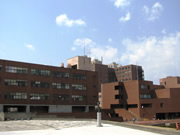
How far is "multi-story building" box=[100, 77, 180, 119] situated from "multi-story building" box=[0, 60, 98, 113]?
438 inches

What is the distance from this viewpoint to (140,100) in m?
85.8

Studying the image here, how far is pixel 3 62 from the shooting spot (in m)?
65.4

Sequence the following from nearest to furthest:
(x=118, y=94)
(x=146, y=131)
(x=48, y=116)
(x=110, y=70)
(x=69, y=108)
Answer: (x=146, y=131)
(x=48, y=116)
(x=69, y=108)
(x=118, y=94)
(x=110, y=70)

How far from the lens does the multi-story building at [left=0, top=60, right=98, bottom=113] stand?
217 ft

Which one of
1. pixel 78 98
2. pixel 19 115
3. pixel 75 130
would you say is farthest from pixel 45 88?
pixel 75 130

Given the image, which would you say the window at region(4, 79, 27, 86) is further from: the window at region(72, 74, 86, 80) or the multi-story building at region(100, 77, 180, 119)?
the multi-story building at region(100, 77, 180, 119)

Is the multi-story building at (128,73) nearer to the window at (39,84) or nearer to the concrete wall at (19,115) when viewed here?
the window at (39,84)

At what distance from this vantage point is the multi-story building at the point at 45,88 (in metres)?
66.0

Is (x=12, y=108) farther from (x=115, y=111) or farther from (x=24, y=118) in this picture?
(x=115, y=111)

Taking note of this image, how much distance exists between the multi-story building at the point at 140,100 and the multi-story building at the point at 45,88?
11.1m

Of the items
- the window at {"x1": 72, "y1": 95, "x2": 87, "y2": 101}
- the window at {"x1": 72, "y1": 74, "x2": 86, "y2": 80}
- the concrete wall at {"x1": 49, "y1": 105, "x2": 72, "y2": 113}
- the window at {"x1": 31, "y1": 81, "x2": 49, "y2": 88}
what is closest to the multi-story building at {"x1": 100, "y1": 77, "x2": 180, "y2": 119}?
the window at {"x1": 72, "y1": 95, "x2": 87, "y2": 101}

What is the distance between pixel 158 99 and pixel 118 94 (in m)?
14.8

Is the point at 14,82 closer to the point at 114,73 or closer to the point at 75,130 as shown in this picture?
the point at 75,130

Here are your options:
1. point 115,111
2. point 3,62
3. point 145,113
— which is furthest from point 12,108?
point 145,113
